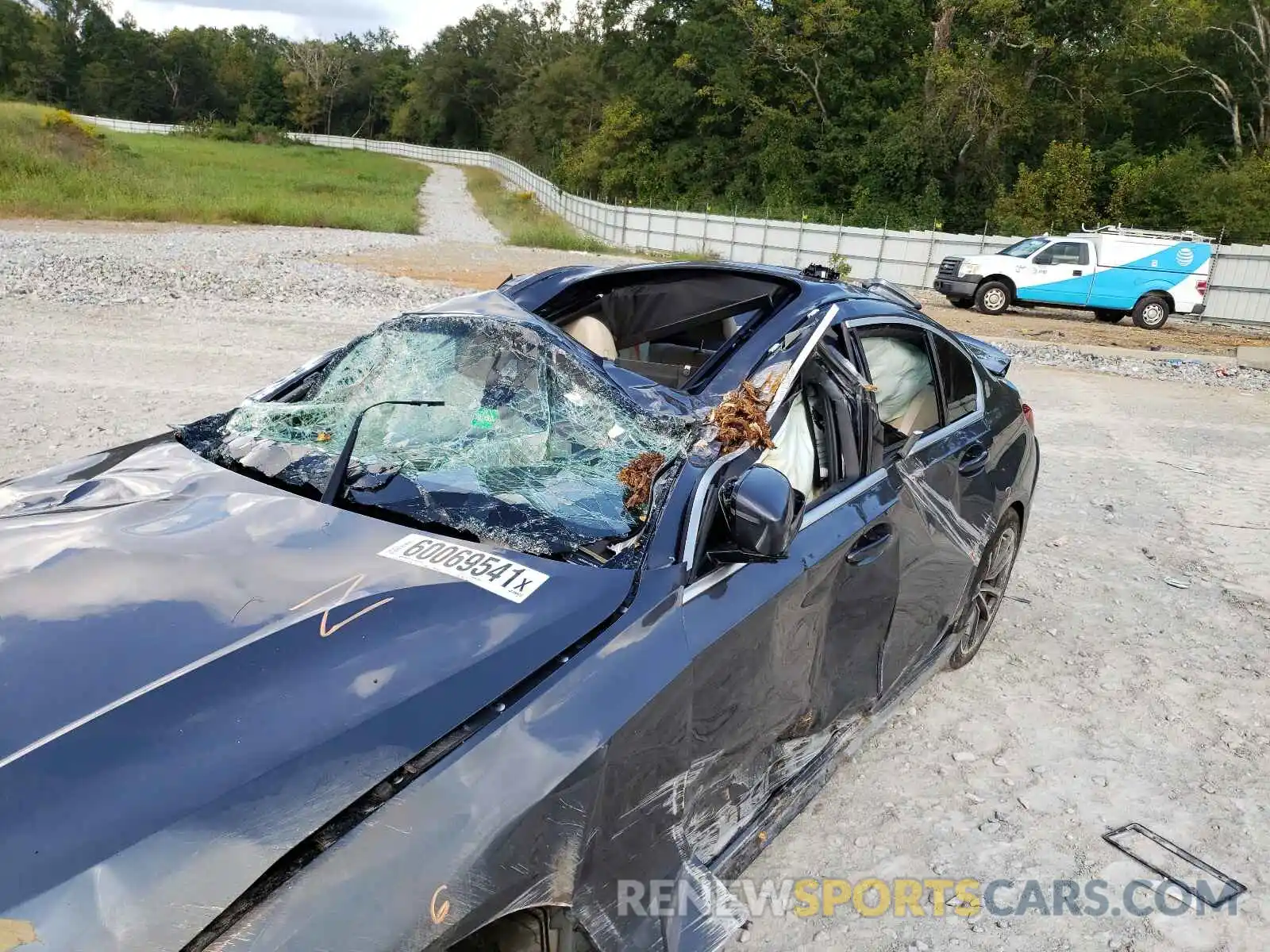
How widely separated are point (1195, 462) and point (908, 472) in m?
6.38

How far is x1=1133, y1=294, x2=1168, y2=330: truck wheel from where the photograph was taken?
69.0 ft

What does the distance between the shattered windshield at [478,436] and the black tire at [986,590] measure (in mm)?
1884

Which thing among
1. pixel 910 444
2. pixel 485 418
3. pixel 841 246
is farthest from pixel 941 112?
pixel 485 418

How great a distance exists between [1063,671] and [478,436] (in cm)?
300

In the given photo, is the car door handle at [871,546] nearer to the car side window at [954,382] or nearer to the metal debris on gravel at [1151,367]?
the car side window at [954,382]

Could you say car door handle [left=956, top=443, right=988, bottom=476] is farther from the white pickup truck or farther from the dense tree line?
the dense tree line

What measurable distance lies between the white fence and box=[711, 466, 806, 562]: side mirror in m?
18.3

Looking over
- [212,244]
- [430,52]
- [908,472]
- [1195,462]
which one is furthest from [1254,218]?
[430,52]

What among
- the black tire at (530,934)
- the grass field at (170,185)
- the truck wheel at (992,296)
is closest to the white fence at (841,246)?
the truck wheel at (992,296)

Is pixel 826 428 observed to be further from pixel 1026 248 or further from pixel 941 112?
pixel 941 112

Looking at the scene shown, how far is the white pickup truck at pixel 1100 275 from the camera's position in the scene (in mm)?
20797

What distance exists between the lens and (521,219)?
141 feet

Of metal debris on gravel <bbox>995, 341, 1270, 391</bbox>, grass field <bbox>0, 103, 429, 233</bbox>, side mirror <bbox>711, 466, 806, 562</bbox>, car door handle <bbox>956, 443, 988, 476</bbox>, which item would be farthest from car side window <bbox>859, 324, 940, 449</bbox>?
grass field <bbox>0, 103, 429, 233</bbox>

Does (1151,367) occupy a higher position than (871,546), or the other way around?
(871,546)
